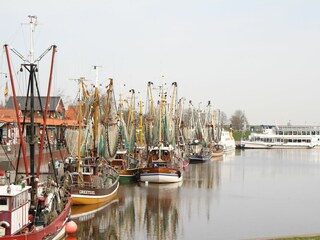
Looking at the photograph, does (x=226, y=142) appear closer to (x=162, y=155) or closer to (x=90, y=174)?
(x=162, y=155)

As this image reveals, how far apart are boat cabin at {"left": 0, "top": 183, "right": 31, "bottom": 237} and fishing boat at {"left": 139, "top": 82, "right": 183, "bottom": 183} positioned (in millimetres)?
30812

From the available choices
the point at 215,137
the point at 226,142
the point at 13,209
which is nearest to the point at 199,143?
the point at 215,137

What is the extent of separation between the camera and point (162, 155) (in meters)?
59.8

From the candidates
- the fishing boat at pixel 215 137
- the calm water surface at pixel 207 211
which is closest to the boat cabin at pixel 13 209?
the calm water surface at pixel 207 211

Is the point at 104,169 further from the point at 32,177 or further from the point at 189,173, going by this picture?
the point at 189,173

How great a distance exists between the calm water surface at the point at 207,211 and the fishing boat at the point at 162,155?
3.18 feet

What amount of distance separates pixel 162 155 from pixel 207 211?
63.6 ft

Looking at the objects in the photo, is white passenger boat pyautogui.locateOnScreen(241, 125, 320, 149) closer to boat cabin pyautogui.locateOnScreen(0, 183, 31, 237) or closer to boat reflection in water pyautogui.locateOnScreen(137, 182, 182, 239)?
boat reflection in water pyautogui.locateOnScreen(137, 182, 182, 239)

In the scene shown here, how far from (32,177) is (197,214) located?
1552 centimetres

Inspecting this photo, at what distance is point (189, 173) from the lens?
71.4 metres

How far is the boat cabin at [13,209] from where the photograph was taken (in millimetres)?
22609

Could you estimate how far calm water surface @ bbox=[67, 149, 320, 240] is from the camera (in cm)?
3328

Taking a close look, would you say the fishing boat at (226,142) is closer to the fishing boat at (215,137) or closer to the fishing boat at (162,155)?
the fishing boat at (215,137)

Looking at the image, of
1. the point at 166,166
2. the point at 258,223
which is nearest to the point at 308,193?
the point at 166,166
